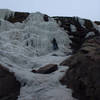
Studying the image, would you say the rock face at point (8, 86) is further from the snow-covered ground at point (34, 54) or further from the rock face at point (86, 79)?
the rock face at point (86, 79)

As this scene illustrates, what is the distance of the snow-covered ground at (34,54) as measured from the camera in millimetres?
5289

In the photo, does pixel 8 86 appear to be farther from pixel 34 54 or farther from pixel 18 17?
pixel 18 17

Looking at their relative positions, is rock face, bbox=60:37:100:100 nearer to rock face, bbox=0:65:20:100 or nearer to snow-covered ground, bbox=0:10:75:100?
snow-covered ground, bbox=0:10:75:100

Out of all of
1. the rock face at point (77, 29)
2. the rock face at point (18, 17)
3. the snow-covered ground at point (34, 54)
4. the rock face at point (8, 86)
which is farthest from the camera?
the rock face at point (18, 17)

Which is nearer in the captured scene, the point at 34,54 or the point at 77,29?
the point at 34,54

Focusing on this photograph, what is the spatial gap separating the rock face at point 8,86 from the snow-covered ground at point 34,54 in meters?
0.22

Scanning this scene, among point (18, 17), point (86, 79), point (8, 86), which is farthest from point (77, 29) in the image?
point (86, 79)

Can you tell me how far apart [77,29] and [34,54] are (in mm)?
12568

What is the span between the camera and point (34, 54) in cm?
1401

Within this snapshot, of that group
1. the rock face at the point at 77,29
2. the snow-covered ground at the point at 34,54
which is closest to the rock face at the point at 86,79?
the snow-covered ground at the point at 34,54

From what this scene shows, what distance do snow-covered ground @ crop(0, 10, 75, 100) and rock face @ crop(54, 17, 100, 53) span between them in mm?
1891

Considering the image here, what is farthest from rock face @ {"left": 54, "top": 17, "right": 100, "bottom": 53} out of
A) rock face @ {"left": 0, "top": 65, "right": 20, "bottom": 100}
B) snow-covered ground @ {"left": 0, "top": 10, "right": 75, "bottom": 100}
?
rock face @ {"left": 0, "top": 65, "right": 20, "bottom": 100}

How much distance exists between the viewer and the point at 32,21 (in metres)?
A: 21.0

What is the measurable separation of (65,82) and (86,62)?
4.54ft
